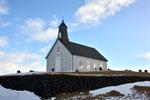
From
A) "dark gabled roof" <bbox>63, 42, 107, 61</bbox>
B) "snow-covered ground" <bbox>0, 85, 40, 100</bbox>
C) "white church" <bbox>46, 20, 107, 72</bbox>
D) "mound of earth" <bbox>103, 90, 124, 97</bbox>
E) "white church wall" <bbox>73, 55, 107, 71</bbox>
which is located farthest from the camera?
"dark gabled roof" <bbox>63, 42, 107, 61</bbox>

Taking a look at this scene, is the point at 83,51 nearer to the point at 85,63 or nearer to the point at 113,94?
the point at 85,63

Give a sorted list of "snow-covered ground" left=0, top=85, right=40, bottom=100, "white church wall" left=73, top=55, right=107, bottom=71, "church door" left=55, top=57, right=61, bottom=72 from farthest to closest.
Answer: "church door" left=55, top=57, right=61, bottom=72 → "white church wall" left=73, top=55, right=107, bottom=71 → "snow-covered ground" left=0, top=85, right=40, bottom=100

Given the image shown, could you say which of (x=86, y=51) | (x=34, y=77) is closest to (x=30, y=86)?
(x=34, y=77)

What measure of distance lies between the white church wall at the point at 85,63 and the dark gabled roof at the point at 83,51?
34.7 inches

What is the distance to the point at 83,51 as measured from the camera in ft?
235

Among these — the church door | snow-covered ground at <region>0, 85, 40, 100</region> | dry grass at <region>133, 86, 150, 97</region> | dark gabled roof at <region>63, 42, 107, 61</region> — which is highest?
dark gabled roof at <region>63, 42, 107, 61</region>

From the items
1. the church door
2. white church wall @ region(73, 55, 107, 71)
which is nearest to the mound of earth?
white church wall @ region(73, 55, 107, 71)

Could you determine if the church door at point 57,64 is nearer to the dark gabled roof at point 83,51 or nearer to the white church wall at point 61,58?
the white church wall at point 61,58

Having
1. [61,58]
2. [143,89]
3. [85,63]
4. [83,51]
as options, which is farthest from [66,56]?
[143,89]

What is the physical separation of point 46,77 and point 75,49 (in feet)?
108

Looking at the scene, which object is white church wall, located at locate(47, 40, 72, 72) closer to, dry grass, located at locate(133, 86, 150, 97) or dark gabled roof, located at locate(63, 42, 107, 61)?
dark gabled roof, located at locate(63, 42, 107, 61)

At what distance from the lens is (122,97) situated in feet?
94.3

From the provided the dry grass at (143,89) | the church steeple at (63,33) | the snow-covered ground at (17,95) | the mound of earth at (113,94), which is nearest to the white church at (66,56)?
the church steeple at (63,33)

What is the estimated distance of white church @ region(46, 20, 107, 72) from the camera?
6656 cm
